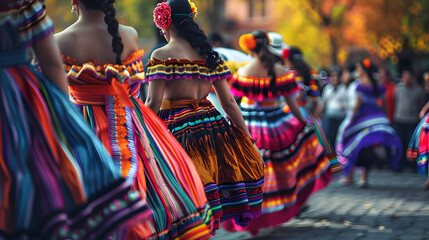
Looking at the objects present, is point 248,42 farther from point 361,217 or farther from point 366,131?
point 366,131

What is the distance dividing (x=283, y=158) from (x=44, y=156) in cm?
460

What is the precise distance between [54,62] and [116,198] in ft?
2.27

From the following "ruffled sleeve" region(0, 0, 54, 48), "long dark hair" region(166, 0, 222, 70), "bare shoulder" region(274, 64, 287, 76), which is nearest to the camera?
"ruffled sleeve" region(0, 0, 54, 48)

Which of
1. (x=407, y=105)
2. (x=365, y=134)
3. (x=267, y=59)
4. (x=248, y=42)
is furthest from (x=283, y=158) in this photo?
(x=407, y=105)

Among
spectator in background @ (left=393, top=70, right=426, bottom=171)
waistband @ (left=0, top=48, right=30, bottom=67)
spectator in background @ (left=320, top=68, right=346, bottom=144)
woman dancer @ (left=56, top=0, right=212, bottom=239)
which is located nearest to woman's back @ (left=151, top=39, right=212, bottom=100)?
woman dancer @ (left=56, top=0, right=212, bottom=239)

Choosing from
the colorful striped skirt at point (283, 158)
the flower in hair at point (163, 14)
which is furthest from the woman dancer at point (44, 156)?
the colorful striped skirt at point (283, 158)

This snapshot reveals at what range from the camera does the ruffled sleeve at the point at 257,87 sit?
718 cm

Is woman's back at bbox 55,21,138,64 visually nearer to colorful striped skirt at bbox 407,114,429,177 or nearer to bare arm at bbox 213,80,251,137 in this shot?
bare arm at bbox 213,80,251,137

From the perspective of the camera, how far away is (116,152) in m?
3.79

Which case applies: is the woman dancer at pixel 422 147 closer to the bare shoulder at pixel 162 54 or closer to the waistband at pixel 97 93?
the bare shoulder at pixel 162 54

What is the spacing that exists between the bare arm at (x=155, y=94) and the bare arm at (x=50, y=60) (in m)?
1.53

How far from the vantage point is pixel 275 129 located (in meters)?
7.23

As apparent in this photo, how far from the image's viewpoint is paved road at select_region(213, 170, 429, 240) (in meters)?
6.77

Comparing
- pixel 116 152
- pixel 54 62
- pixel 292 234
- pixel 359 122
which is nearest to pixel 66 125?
pixel 54 62
